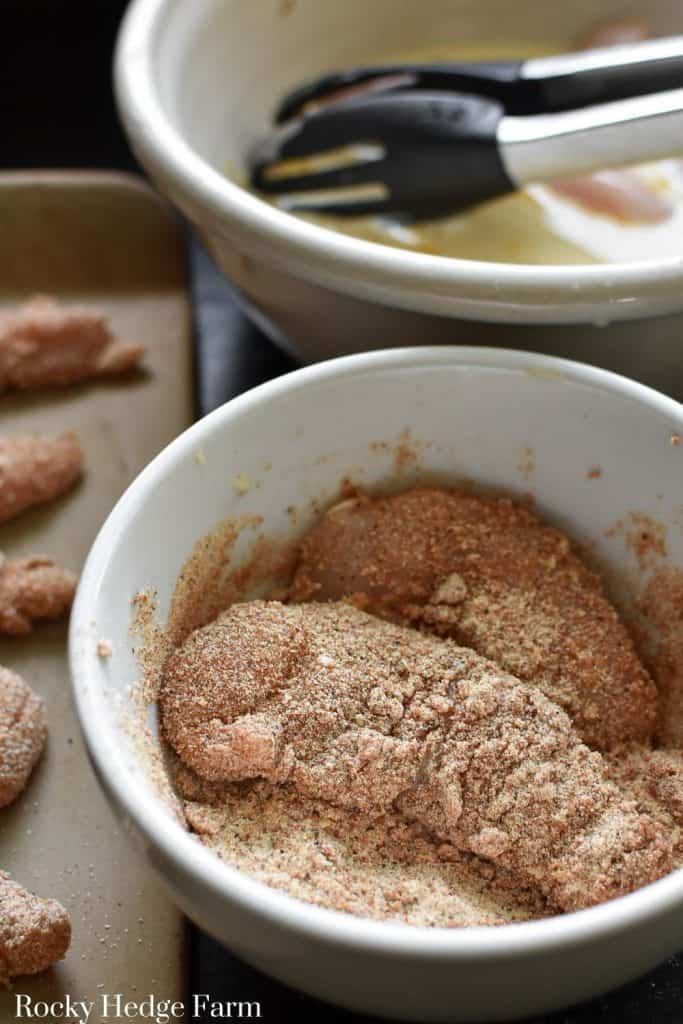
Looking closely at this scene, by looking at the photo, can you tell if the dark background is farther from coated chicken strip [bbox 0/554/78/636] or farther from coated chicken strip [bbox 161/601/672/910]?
coated chicken strip [bbox 161/601/672/910]

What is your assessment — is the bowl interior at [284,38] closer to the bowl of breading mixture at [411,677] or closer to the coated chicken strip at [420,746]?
the bowl of breading mixture at [411,677]

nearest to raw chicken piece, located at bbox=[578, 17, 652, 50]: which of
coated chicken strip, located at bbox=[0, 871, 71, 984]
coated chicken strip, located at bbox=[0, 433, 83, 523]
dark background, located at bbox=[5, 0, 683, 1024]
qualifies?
dark background, located at bbox=[5, 0, 683, 1024]

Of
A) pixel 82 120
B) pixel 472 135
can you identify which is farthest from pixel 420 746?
pixel 82 120

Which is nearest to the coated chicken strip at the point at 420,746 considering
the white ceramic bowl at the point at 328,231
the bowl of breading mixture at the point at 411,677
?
the bowl of breading mixture at the point at 411,677

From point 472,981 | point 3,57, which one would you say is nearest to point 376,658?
point 472,981

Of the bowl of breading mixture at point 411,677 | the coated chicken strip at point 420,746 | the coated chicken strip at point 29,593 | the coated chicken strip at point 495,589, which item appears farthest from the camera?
the coated chicken strip at point 29,593
